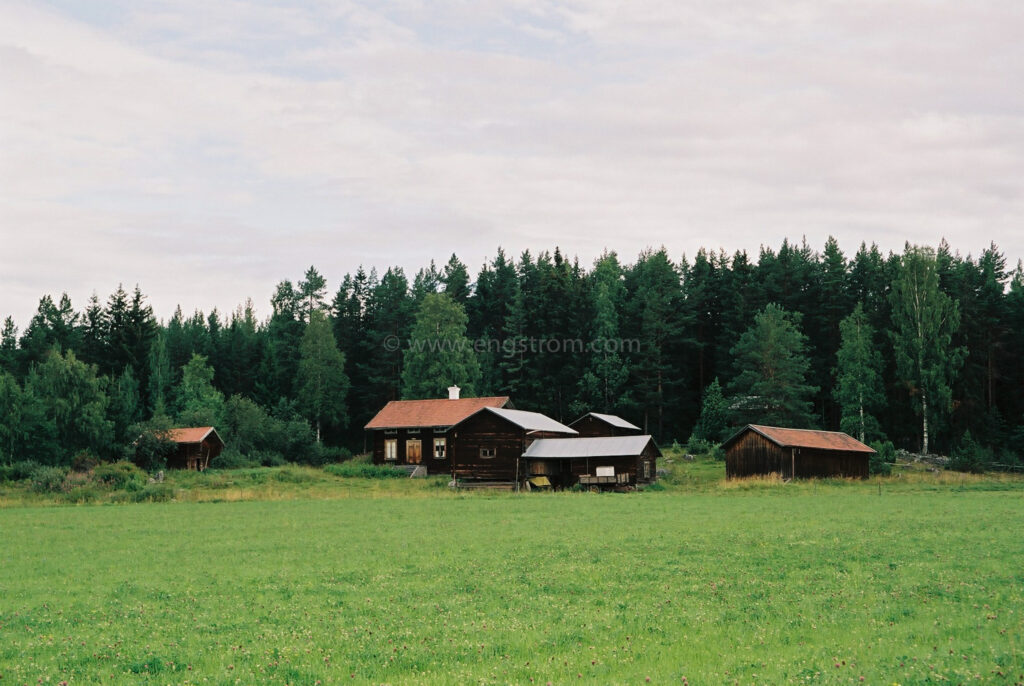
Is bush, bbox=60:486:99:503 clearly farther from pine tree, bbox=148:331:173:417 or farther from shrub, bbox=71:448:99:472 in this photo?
pine tree, bbox=148:331:173:417

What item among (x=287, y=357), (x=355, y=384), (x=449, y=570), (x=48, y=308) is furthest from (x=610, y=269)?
(x=449, y=570)

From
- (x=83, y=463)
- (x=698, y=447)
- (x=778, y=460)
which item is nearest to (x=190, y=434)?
(x=83, y=463)

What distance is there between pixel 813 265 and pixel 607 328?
2516cm

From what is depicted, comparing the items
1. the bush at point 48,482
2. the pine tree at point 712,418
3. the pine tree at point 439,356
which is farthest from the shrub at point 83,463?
the pine tree at point 712,418

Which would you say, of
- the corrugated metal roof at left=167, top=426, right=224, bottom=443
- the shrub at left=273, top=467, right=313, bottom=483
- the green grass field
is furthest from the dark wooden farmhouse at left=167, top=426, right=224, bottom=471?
the green grass field

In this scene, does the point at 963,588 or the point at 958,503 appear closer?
the point at 963,588

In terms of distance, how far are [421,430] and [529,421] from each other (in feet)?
42.1

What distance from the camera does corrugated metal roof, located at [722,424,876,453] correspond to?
203ft

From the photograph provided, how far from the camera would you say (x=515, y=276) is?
11800cm

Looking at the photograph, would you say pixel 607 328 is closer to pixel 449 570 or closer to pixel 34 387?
pixel 34 387

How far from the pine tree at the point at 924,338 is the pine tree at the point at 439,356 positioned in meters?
42.1

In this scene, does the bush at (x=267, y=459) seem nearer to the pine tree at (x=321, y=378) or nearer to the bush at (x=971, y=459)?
the pine tree at (x=321, y=378)

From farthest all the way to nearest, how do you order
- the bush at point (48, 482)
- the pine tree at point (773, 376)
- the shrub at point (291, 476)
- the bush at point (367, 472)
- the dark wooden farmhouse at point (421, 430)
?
1. the pine tree at point (773, 376)
2. the dark wooden farmhouse at point (421, 430)
3. the bush at point (367, 472)
4. the shrub at point (291, 476)
5. the bush at point (48, 482)

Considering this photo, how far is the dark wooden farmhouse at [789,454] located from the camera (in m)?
61.7
